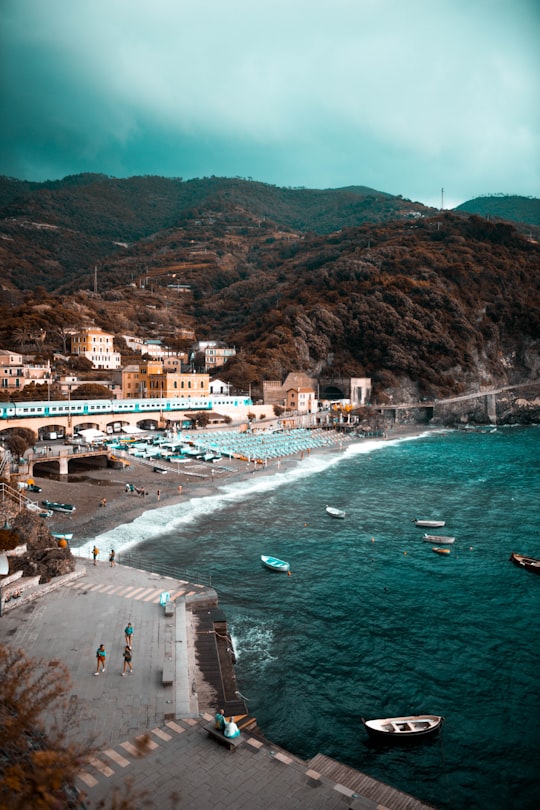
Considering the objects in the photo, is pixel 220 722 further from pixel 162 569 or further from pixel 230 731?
pixel 162 569

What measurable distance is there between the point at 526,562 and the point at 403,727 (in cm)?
1766

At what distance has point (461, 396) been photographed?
387 ft

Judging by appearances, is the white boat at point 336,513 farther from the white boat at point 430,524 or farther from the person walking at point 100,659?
the person walking at point 100,659

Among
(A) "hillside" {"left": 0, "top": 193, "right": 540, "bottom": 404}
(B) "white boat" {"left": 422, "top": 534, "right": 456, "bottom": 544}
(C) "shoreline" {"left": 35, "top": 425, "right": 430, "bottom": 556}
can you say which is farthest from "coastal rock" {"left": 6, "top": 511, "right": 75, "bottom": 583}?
(A) "hillside" {"left": 0, "top": 193, "right": 540, "bottom": 404}

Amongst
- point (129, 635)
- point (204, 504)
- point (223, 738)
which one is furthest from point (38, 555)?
point (204, 504)

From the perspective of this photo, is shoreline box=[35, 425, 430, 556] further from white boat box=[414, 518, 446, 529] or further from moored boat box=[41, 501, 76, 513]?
white boat box=[414, 518, 446, 529]

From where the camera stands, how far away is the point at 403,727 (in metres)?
15.7

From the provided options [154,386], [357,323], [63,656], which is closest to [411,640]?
[63,656]

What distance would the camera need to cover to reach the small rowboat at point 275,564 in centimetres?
2829

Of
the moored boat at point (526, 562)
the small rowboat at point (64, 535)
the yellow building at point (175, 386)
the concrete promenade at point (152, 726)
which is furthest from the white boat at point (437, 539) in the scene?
the yellow building at point (175, 386)

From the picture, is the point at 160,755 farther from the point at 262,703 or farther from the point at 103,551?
the point at 103,551

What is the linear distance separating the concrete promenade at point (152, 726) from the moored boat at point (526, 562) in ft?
63.5

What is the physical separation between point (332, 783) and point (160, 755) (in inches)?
163

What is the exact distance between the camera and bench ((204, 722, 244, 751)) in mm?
12508
